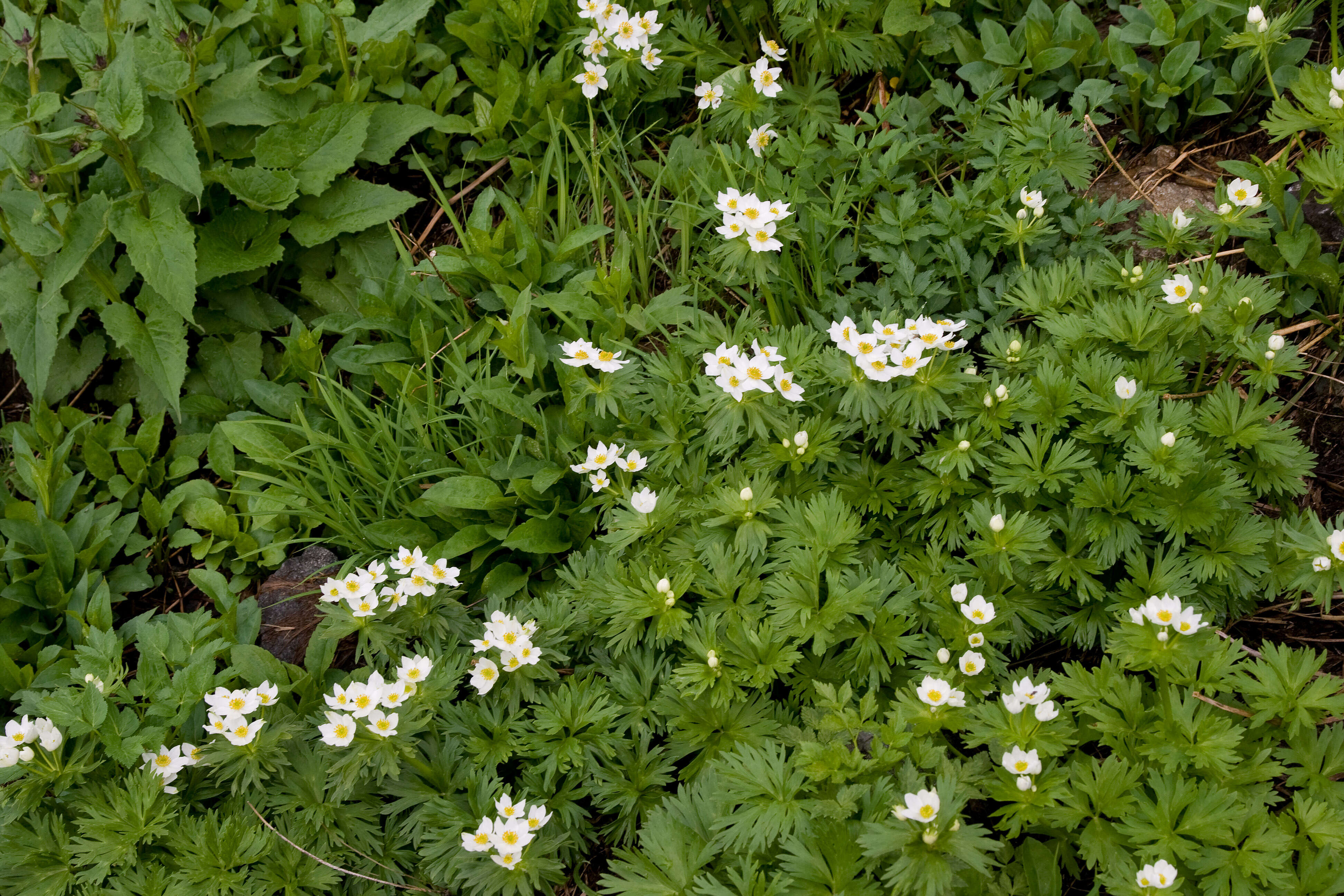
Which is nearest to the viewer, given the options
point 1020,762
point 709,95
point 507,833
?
point 1020,762

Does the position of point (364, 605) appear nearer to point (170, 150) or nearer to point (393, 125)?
point (170, 150)

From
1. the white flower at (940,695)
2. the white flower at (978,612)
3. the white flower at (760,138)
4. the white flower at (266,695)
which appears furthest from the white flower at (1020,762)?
the white flower at (760,138)

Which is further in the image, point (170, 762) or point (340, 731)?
point (170, 762)

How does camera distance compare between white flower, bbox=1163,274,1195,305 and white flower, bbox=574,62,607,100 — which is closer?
white flower, bbox=1163,274,1195,305

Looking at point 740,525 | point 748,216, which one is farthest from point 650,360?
point 740,525

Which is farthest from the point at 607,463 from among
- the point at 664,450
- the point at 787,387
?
the point at 787,387

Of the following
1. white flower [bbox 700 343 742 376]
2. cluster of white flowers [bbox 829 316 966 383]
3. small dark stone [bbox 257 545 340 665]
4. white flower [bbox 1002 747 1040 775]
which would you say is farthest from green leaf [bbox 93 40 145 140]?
white flower [bbox 1002 747 1040 775]

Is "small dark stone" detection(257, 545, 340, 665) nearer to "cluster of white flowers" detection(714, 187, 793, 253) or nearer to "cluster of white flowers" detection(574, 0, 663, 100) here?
"cluster of white flowers" detection(714, 187, 793, 253)
